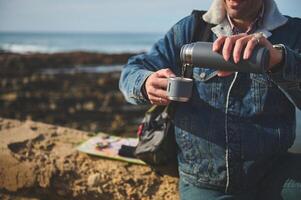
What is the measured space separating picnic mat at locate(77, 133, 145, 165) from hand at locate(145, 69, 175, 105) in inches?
38.6

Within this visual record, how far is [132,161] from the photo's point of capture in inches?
124

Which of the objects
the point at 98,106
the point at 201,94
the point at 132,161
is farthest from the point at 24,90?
the point at 201,94

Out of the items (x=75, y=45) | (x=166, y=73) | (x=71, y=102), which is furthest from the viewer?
(x=75, y=45)

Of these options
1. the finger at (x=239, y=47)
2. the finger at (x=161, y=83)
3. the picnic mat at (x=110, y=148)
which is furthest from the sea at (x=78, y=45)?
the finger at (x=239, y=47)

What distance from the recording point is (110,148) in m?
3.38

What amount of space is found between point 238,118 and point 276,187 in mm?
441

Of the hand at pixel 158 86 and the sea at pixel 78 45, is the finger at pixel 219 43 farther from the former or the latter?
the sea at pixel 78 45

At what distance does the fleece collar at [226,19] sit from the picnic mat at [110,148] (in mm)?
1183

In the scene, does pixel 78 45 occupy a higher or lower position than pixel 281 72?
lower

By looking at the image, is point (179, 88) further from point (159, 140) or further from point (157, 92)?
point (159, 140)

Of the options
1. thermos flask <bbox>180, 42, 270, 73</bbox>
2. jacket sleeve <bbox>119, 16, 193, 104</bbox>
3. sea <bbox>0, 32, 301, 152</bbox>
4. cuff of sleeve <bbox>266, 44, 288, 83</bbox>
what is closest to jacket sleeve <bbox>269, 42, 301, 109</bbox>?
cuff of sleeve <bbox>266, 44, 288, 83</bbox>

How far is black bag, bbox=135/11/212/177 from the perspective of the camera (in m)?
2.50

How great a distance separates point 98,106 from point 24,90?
10.4ft

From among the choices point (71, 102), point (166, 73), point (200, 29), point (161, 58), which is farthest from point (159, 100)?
point (71, 102)
